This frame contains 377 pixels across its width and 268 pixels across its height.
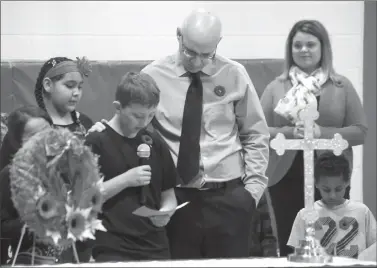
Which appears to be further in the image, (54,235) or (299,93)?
(299,93)

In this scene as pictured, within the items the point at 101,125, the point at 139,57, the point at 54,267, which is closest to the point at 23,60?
the point at 139,57

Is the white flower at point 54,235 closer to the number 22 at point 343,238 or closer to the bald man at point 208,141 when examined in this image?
the bald man at point 208,141

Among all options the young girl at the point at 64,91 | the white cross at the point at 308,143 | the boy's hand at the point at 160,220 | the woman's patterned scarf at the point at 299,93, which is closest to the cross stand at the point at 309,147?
the white cross at the point at 308,143

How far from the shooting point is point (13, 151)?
3.64m

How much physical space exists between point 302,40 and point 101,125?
1.05m

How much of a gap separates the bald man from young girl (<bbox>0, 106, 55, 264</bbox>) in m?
0.50

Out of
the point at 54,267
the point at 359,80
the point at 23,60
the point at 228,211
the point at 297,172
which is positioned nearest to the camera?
the point at 54,267

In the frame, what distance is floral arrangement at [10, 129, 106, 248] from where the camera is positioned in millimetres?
3129

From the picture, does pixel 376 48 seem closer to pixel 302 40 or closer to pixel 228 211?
pixel 302 40

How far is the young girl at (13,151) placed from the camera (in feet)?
11.6

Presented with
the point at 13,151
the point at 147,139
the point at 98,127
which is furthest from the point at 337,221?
the point at 13,151

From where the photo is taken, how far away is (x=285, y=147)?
11.5 feet

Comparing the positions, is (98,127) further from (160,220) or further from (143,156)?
(160,220)

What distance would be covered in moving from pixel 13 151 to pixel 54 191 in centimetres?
54
